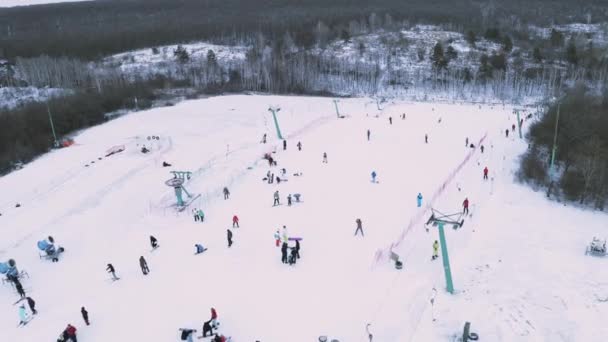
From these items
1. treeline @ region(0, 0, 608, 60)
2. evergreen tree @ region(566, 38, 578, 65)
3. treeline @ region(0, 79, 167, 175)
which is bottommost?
treeline @ region(0, 79, 167, 175)

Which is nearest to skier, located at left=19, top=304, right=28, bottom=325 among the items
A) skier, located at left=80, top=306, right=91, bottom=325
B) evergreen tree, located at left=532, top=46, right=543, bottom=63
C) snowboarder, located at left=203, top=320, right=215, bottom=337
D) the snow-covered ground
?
the snow-covered ground

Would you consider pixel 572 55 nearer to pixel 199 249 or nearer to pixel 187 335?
pixel 199 249

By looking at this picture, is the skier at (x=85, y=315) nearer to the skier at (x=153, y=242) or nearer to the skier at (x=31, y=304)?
the skier at (x=31, y=304)

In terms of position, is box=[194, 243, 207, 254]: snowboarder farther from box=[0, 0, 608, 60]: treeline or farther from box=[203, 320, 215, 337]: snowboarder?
box=[0, 0, 608, 60]: treeline

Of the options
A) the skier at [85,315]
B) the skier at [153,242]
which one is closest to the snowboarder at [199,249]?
the skier at [153,242]

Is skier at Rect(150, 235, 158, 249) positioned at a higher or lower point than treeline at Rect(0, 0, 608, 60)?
lower

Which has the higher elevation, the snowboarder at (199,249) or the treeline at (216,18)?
the treeline at (216,18)
